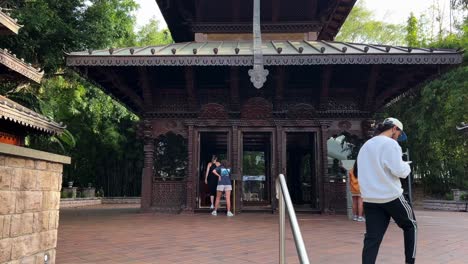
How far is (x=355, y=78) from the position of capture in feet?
32.4

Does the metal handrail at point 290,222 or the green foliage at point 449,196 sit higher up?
the metal handrail at point 290,222

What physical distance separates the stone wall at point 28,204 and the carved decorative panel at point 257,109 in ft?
20.0

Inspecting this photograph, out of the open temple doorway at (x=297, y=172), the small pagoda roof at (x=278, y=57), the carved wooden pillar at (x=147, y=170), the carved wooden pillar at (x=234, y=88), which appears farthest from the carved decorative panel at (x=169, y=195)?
the open temple doorway at (x=297, y=172)

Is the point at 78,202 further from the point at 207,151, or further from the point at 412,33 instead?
the point at 412,33

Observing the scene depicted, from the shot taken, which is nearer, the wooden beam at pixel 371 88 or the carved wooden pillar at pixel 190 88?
the wooden beam at pixel 371 88

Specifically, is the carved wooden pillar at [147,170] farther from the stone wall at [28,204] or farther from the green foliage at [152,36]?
the green foliage at [152,36]

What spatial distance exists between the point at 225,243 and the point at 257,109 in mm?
5181

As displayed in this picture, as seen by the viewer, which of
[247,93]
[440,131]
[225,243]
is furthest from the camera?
[440,131]

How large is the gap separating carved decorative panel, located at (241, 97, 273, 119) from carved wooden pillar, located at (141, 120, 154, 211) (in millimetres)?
2523

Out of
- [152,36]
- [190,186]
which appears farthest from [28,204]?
[152,36]

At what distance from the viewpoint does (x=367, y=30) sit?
91.5ft

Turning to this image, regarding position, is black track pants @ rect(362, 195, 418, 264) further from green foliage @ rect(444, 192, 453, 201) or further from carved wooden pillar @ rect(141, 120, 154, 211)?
green foliage @ rect(444, 192, 453, 201)

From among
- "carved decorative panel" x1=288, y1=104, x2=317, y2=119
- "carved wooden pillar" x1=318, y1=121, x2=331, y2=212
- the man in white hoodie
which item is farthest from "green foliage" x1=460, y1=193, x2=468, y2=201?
the man in white hoodie

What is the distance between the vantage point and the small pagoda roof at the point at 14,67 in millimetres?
7582
